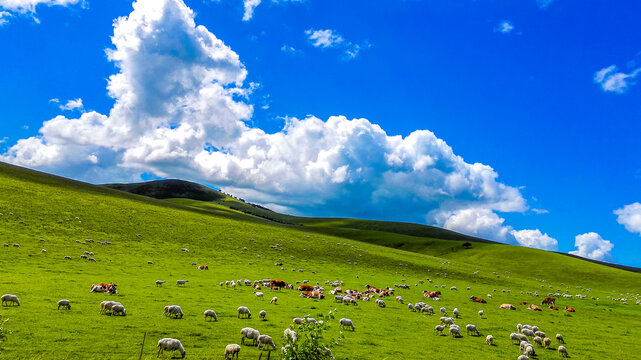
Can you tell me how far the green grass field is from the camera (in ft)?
57.2

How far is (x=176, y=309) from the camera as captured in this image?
21.1 meters

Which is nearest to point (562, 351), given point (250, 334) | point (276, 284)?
point (250, 334)

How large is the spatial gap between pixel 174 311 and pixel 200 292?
30.7 ft

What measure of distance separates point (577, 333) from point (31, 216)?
6876cm

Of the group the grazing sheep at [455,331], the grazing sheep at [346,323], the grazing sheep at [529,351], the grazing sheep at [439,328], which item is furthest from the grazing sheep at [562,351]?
the grazing sheep at [346,323]

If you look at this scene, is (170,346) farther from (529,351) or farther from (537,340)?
(537,340)

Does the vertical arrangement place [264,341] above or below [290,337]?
below

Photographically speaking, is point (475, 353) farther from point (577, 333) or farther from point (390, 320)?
point (577, 333)

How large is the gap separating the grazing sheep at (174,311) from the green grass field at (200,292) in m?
0.73

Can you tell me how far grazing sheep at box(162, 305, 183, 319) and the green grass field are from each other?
2.39 ft

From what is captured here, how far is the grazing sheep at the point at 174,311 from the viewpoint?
21.1 meters

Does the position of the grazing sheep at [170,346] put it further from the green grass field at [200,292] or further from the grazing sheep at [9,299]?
the grazing sheep at [9,299]

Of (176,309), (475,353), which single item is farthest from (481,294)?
(176,309)

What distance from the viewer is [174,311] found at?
2111 centimetres
